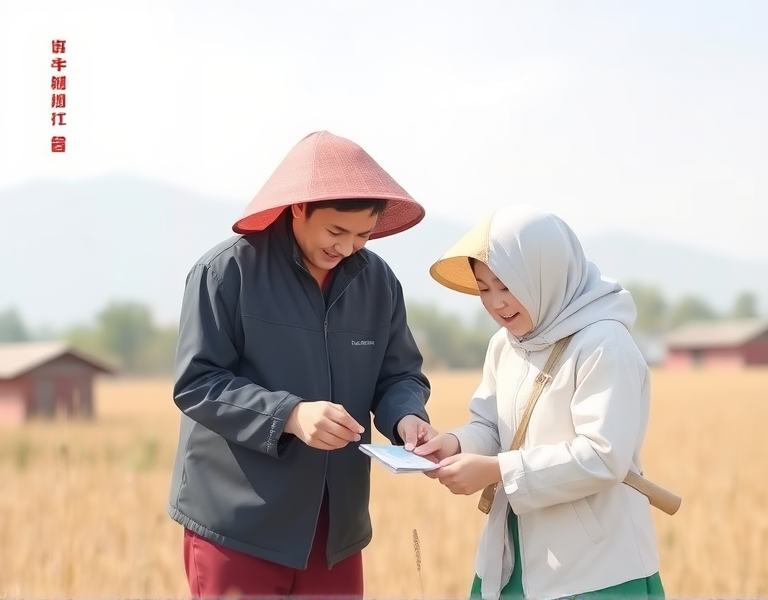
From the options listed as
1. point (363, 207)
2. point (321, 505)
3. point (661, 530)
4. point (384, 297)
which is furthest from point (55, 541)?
point (661, 530)

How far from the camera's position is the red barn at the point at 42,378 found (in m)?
12.7

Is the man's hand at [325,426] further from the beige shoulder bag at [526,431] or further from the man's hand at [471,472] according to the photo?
the beige shoulder bag at [526,431]

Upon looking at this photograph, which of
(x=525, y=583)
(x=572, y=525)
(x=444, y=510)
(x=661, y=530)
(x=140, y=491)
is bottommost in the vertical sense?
(x=140, y=491)

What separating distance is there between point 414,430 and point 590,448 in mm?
506

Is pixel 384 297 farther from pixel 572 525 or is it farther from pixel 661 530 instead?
pixel 661 530

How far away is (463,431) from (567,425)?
327mm

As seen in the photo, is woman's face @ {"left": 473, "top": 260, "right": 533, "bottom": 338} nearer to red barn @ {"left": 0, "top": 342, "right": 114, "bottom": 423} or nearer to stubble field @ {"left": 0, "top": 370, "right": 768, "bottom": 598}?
stubble field @ {"left": 0, "top": 370, "right": 768, "bottom": 598}

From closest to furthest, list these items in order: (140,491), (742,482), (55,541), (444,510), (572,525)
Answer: (572,525) → (55,541) → (444,510) → (140,491) → (742,482)

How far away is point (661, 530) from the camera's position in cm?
492

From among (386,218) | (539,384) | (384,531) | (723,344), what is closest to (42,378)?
(384,531)

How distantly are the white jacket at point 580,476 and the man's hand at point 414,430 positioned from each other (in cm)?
23

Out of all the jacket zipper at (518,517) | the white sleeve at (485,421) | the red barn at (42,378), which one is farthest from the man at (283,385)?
the red barn at (42,378)

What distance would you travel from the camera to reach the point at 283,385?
2.58 metres

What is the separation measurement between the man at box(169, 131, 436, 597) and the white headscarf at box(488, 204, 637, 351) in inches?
14.3
